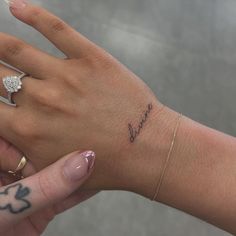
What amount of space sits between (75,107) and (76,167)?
0.58 ft

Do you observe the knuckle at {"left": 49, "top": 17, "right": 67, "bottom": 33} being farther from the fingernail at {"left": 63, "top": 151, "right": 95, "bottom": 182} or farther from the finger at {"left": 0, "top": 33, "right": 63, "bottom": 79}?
the fingernail at {"left": 63, "top": 151, "right": 95, "bottom": 182}

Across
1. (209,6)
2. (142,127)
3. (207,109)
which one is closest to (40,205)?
(142,127)

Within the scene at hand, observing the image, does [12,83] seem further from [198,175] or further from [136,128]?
[198,175]

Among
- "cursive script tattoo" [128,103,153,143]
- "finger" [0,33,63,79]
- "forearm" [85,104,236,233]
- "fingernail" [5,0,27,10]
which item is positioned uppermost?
"fingernail" [5,0,27,10]

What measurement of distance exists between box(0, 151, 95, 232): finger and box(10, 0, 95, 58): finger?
0.27m

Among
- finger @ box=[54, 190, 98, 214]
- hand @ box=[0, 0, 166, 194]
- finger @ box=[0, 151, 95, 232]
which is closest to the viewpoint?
finger @ box=[0, 151, 95, 232]

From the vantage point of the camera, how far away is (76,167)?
0.79 metres

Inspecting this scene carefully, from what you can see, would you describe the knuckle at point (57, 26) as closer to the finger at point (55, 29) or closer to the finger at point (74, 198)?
the finger at point (55, 29)

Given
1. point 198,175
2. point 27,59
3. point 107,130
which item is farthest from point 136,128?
point 27,59

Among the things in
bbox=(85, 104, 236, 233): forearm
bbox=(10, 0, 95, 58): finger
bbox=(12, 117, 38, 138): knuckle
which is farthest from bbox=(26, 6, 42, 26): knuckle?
bbox=(85, 104, 236, 233): forearm

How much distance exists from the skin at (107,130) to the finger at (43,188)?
0.43ft

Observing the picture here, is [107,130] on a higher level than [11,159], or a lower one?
higher

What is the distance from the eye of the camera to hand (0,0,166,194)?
3.02ft

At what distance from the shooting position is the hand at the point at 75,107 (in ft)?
3.02
